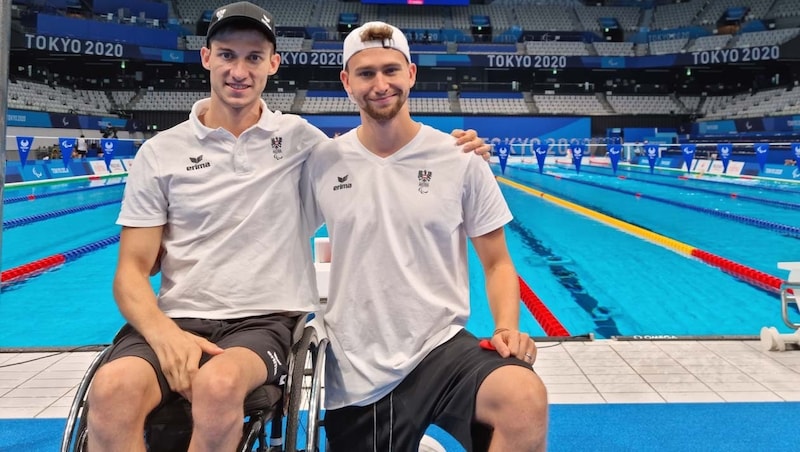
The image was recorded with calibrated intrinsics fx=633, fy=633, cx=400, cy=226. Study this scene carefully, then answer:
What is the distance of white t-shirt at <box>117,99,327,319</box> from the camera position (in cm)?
186

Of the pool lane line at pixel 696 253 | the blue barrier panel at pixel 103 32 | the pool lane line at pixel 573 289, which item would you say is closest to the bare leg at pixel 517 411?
the pool lane line at pixel 573 289

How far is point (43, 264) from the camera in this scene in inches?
260

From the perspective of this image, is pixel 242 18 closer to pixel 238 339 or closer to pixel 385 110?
pixel 385 110

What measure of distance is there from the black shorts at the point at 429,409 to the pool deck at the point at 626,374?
135cm

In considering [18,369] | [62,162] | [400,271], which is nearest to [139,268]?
[400,271]

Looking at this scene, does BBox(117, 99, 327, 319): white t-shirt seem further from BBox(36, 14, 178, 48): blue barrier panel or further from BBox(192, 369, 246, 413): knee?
BBox(36, 14, 178, 48): blue barrier panel

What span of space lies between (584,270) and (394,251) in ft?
17.2

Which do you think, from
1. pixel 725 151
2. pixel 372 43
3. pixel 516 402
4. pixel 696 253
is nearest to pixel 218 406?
pixel 516 402

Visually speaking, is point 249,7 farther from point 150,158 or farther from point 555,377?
point 555,377

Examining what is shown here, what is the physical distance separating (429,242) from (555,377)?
5.46ft

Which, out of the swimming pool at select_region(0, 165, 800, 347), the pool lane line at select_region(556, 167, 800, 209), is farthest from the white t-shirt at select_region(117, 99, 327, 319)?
the pool lane line at select_region(556, 167, 800, 209)

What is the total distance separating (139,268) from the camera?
1862 millimetres

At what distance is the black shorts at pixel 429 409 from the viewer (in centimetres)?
164

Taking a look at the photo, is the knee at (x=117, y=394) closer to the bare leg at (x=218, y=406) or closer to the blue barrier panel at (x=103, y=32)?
the bare leg at (x=218, y=406)
